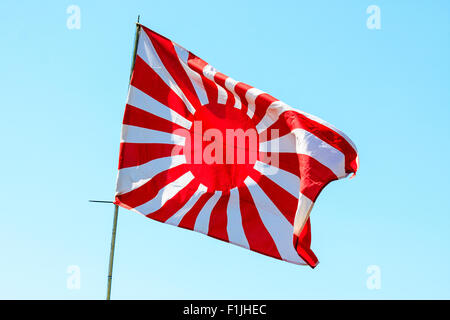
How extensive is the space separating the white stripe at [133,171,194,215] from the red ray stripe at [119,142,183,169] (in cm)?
69

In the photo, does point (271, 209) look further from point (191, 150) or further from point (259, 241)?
point (191, 150)

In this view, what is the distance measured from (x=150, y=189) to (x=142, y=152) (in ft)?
3.05

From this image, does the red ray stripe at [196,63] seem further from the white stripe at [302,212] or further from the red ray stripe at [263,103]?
the white stripe at [302,212]

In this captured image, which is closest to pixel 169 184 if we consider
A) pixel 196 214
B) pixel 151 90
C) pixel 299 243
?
pixel 196 214

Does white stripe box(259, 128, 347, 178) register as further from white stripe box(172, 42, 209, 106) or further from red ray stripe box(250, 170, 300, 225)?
white stripe box(172, 42, 209, 106)

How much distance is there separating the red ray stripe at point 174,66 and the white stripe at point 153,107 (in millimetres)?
574

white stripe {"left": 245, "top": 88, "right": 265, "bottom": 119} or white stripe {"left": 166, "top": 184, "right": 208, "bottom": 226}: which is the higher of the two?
white stripe {"left": 245, "top": 88, "right": 265, "bottom": 119}

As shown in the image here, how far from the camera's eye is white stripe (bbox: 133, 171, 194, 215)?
16.8 m

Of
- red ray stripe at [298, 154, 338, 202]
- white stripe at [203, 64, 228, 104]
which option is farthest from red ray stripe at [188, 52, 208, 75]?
red ray stripe at [298, 154, 338, 202]

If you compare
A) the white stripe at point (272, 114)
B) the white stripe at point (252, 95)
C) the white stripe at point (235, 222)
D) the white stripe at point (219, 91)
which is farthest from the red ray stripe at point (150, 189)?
the white stripe at point (252, 95)

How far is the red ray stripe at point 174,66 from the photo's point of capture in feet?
59.0

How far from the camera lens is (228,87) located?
17.5 metres

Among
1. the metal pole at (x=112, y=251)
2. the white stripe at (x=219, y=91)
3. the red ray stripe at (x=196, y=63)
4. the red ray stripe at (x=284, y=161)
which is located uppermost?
the red ray stripe at (x=196, y=63)

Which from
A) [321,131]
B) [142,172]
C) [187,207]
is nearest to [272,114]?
[321,131]
